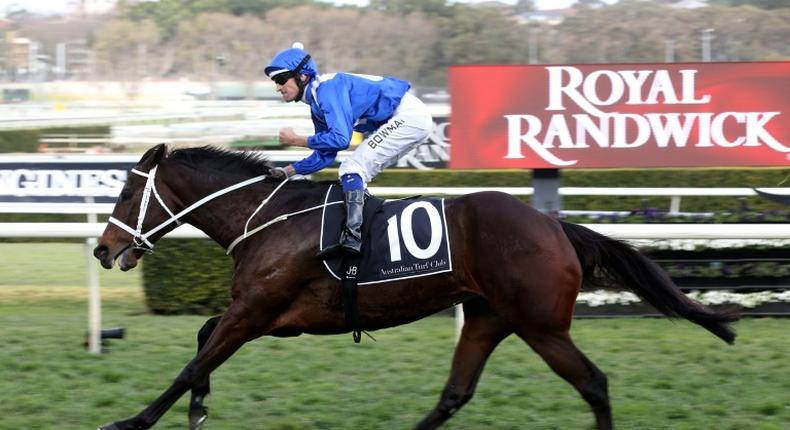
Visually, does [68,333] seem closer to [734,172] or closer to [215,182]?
[215,182]

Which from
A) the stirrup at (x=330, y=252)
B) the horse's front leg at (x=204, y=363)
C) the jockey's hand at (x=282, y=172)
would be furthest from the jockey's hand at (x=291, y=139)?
the horse's front leg at (x=204, y=363)

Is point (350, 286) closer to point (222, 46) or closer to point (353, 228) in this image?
point (353, 228)

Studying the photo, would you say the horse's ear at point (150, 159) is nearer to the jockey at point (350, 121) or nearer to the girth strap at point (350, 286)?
the jockey at point (350, 121)

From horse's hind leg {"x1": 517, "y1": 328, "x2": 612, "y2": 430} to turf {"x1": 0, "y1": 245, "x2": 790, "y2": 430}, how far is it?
0.45m

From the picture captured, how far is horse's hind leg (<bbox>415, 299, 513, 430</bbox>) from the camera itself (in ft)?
13.6

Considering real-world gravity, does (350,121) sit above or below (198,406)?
above

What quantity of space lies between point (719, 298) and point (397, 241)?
3406 millimetres

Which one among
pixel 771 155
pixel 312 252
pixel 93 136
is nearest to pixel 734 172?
pixel 771 155

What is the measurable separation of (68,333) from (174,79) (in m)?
33.8

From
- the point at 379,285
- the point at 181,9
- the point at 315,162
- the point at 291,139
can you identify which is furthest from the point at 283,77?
the point at 181,9

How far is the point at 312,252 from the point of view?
406 cm

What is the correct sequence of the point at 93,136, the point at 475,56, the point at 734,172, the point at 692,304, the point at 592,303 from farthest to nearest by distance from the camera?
the point at 475,56 < the point at 93,136 < the point at 734,172 < the point at 592,303 < the point at 692,304

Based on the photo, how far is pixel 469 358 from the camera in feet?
13.7

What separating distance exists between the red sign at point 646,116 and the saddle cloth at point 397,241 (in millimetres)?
3293
